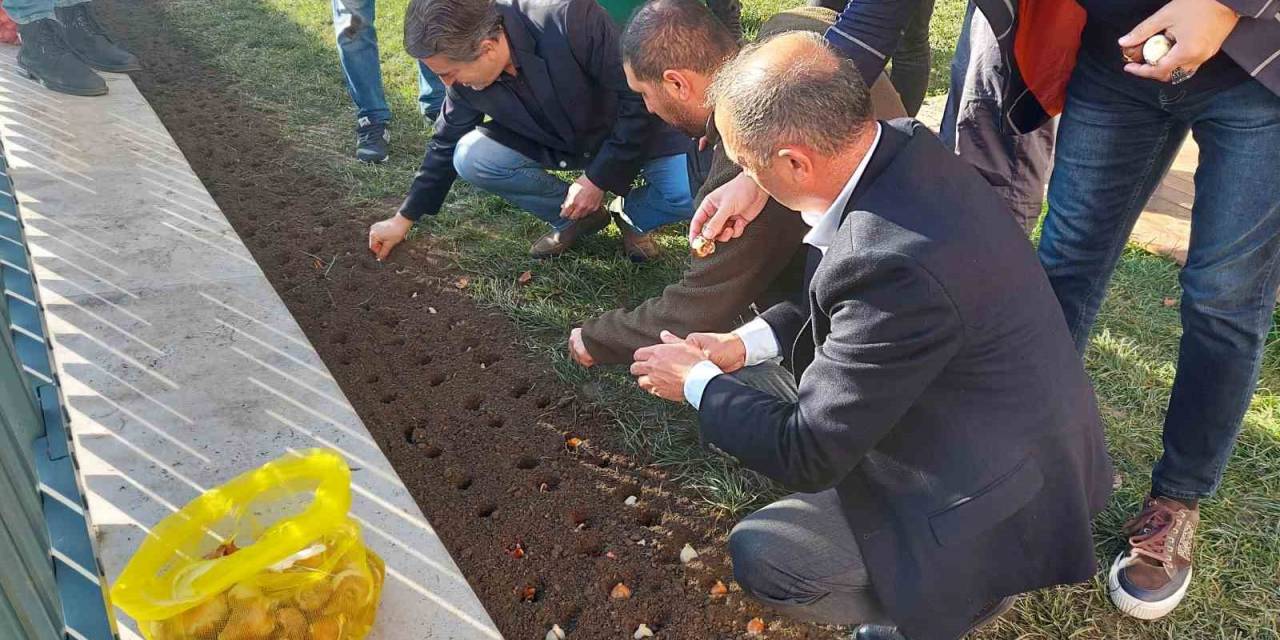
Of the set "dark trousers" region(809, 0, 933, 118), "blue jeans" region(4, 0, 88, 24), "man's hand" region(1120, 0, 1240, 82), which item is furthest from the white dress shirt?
"blue jeans" region(4, 0, 88, 24)

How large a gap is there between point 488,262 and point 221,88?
283 cm

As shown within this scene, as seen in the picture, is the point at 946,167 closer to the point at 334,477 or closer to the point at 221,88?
the point at 334,477

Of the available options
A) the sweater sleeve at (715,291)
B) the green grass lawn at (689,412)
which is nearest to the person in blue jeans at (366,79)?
the green grass lawn at (689,412)

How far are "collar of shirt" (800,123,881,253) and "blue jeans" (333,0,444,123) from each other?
10.5 ft

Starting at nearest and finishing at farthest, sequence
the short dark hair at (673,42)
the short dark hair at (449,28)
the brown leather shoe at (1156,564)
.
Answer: the brown leather shoe at (1156,564) < the short dark hair at (673,42) < the short dark hair at (449,28)

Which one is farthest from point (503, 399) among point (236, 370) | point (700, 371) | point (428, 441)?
point (700, 371)

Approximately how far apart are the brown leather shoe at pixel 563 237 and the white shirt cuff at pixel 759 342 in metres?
1.50

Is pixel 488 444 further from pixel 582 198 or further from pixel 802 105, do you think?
pixel 802 105

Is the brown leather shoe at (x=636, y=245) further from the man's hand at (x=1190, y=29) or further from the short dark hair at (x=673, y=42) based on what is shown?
the man's hand at (x=1190, y=29)

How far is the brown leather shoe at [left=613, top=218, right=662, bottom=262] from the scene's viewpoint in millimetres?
3617

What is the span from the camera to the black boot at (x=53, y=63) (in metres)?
4.84

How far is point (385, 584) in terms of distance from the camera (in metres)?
2.10

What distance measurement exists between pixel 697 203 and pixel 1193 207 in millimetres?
1193

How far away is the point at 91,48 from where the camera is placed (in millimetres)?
5277
